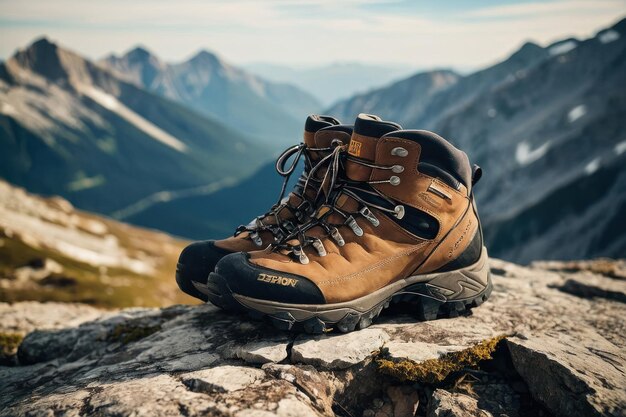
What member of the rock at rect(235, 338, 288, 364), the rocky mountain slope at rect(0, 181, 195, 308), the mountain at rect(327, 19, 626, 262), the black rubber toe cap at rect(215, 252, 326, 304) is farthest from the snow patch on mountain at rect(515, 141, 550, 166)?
the rock at rect(235, 338, 288, 364)

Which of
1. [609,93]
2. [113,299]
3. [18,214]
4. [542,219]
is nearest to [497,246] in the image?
[542,219]

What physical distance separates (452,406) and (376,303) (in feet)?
4.68

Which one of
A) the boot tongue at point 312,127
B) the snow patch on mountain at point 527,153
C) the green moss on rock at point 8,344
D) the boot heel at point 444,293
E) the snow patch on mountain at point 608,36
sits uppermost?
the snow patch on mountain at point 608,36

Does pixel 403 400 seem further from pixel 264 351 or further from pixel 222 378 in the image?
pixel 222 378

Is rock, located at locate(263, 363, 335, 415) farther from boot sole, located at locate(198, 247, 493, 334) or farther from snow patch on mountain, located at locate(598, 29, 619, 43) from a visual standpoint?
snow patch on mountain, located at locate(598, 29, 619, 43)

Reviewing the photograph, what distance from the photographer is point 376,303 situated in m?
5.60

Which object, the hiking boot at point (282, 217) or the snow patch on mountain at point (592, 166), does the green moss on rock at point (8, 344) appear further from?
the snow patch on mountain at point (592, 166)

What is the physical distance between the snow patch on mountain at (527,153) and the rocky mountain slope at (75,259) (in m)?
114

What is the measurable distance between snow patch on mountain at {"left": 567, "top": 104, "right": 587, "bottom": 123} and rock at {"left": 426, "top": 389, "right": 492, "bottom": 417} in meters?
178

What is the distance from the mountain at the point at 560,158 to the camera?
118 m

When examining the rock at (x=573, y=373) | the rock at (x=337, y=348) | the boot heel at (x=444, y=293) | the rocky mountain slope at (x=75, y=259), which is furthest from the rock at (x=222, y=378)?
the rocky mountain slope at (x=75, y=259)

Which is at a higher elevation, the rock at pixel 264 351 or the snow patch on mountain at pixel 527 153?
the snow patch on mountain at pixel 527 153

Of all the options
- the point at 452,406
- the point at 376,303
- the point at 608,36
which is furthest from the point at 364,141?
the point at 608,36

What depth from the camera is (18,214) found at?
10412 cm
